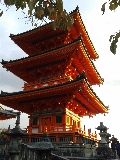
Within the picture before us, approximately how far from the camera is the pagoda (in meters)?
16.2

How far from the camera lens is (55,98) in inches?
666

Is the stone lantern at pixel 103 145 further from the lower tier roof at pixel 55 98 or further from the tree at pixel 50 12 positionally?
the tree at pixel 50 12

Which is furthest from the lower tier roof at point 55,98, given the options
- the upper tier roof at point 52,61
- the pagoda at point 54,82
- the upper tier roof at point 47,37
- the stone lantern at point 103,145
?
the upper tier roof at point 47,37

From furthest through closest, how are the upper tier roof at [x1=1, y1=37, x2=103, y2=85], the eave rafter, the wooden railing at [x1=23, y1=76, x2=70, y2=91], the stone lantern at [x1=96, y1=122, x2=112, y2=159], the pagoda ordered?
the wooden railing at [x1=23, y1=76, x2=70, y2=91]
the upper tier roof at [x1=1, y1=37, x2=103, y2=85]
the pagoda
the eave rafter
the stone lantern at [x1=96, y1=122, x2=112, y2=159]

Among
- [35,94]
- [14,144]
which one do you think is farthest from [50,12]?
[35,94]

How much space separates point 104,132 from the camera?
13.4m

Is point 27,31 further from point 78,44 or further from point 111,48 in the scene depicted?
point 111,48

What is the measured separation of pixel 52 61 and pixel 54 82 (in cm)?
202

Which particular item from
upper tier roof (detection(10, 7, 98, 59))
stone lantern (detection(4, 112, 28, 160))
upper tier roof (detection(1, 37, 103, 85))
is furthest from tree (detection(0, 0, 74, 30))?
upper tier roof (detection(10, 7, 98, 59))

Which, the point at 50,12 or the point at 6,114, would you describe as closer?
the point at 50,12

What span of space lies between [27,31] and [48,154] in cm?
1423

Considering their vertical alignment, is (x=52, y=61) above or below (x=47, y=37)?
below

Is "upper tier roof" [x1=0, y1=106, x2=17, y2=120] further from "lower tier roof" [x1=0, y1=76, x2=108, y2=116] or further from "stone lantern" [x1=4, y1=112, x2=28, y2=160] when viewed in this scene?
"stone lantern" [x1=4, y1=112, x2=28, y2=160]

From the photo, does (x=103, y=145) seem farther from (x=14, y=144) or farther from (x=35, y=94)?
(x=35, y=94)
